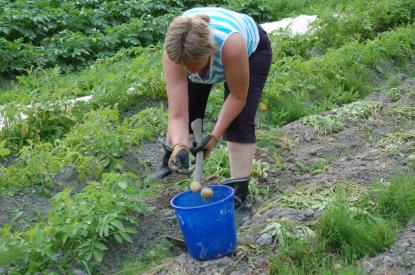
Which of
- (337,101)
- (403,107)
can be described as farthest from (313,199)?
(337,101)

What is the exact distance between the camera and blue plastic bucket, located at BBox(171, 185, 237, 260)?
327 centimetres

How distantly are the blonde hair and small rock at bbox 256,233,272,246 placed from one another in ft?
3.33

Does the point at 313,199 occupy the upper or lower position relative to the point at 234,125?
lower

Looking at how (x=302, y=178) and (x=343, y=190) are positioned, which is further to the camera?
(x=302, y=178)

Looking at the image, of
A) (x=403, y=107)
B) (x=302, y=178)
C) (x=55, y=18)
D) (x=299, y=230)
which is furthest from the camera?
(x=55, y=18)

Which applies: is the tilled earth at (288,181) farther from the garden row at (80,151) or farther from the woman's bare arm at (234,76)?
the woman's bare arm at (234,76)

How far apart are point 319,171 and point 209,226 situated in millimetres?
1687

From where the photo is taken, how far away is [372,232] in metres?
3.47

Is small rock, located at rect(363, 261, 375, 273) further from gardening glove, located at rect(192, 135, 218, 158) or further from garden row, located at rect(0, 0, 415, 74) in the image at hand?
garden row, located at rect(0, 0, 415, 74)

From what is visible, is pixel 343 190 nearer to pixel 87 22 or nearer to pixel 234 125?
pixel 234 125

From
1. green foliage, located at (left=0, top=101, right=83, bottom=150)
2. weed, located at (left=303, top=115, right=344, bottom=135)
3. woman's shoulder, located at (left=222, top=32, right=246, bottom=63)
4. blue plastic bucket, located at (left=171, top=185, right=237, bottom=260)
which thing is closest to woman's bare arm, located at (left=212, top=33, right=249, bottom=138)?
woman's shoulder, located at (left=222, top=32, right=246, bottom=63)

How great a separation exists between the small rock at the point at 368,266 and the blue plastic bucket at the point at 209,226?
658 millimetres

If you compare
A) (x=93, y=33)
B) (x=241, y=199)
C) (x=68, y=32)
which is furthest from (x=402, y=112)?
(x=68, y=32)

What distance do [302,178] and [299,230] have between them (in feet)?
4.01
